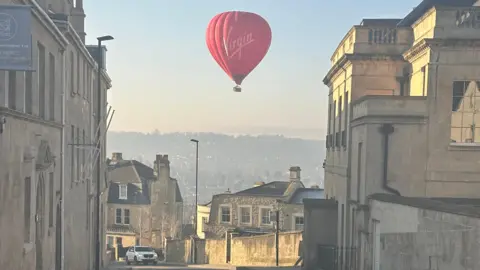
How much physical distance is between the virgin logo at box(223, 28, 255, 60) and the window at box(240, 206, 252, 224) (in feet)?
68.8

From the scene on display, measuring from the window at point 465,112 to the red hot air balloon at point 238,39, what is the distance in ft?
49.7

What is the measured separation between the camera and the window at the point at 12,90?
42.2 ft

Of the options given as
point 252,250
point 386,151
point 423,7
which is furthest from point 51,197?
point 252,250

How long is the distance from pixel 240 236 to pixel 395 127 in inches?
780

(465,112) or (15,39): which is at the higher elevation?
(15,39)

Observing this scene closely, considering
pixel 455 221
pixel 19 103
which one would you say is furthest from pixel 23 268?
pixel 455 221

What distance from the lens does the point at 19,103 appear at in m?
13.3

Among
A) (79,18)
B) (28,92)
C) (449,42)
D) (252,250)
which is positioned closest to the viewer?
(28,92)

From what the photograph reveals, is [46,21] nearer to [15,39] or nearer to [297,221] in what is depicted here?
[15,39]

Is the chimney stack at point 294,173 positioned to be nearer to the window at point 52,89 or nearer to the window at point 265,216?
the window at point 265,216

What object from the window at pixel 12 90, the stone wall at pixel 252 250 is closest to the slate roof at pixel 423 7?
the stone wall at pixel 252 250

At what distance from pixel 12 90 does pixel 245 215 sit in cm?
3924

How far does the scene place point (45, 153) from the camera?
15133 millimetres

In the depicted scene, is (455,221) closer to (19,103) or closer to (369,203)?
(369,203)
